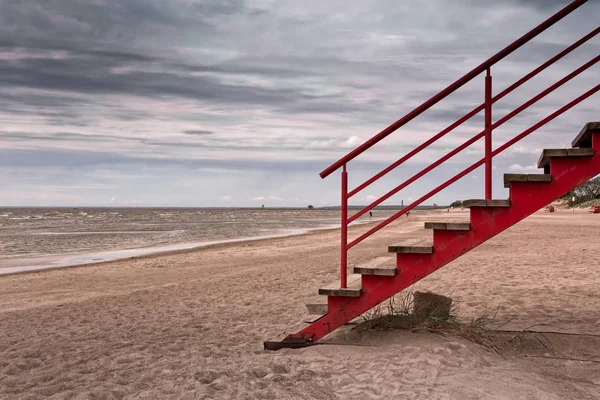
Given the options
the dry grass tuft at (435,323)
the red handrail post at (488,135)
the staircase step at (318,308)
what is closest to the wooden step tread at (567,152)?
the red handrail post at (488,135)

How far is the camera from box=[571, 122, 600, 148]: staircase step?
15.5 feet

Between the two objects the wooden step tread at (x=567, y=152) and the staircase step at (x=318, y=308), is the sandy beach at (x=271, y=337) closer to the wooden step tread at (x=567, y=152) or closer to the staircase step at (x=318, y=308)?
the staircase step at (x=318, y=308)

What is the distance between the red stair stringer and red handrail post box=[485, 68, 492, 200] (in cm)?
24

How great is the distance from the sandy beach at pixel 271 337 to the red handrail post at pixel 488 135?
5.25 feet

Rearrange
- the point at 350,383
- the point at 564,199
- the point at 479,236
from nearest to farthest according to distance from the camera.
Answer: the point at 350,383, the point at 479,236, the point at 564,199

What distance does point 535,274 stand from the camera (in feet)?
34.4

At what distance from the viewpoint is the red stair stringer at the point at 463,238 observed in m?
4.79

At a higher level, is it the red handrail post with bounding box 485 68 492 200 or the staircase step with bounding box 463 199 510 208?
the red handrail post with bounding box 485 68 492 200

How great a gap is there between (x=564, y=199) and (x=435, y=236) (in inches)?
2521

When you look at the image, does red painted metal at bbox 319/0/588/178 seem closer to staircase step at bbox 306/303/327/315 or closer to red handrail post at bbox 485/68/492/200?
red handrail post at bbox 485/68/492/200

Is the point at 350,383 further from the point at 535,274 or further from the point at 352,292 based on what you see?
the point at 535,274

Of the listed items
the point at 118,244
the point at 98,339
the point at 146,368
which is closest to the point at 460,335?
the point at 146,368

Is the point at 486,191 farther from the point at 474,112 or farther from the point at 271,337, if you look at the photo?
the point at 271,337

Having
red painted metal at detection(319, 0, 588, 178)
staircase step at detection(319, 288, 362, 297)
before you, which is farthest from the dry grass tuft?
red painted metal at detection(319, 0, 588, 178)
